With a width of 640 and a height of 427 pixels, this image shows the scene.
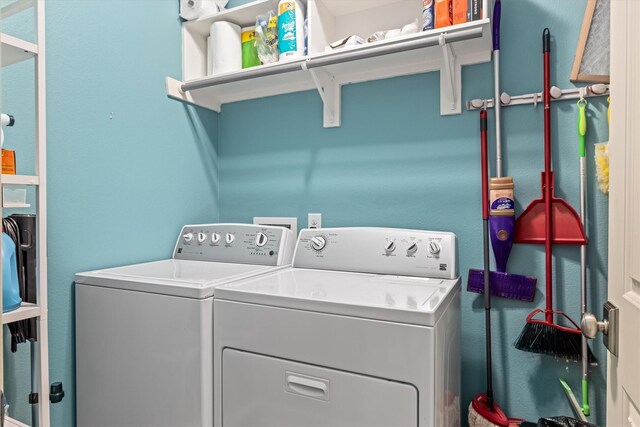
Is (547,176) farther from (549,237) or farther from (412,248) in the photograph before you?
(412,248)

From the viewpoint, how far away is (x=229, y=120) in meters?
→ 2.21

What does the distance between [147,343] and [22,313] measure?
→ 14.2 inches

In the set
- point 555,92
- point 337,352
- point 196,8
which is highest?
point 196,8

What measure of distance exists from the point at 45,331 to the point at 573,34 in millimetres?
2045

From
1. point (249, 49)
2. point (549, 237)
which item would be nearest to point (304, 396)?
point (549, 237)

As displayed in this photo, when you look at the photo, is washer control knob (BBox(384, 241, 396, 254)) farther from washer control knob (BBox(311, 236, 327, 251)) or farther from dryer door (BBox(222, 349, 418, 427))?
dryer door (BBox(222, 349, 418, 427))

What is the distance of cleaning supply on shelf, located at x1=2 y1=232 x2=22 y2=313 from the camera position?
1.09m

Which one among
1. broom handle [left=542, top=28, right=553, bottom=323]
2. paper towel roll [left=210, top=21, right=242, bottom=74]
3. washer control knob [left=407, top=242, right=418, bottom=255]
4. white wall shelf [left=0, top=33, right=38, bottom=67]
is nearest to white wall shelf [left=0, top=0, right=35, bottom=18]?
white wall shelf [left=0, top=33, right=38, bottom=67]

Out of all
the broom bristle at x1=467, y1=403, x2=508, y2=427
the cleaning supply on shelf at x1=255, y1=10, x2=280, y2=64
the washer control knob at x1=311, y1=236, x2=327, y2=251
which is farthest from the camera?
the cleaning supply on shelf at x1=255, y1=10, x2=280, y2=64

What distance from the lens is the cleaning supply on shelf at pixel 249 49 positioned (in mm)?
1946

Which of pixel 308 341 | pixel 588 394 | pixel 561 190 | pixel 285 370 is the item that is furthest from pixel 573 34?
pixel 285 370

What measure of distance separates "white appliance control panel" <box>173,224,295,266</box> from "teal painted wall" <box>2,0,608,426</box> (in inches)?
4.3

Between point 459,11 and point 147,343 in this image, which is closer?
point 147,343

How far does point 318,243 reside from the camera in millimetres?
1663
